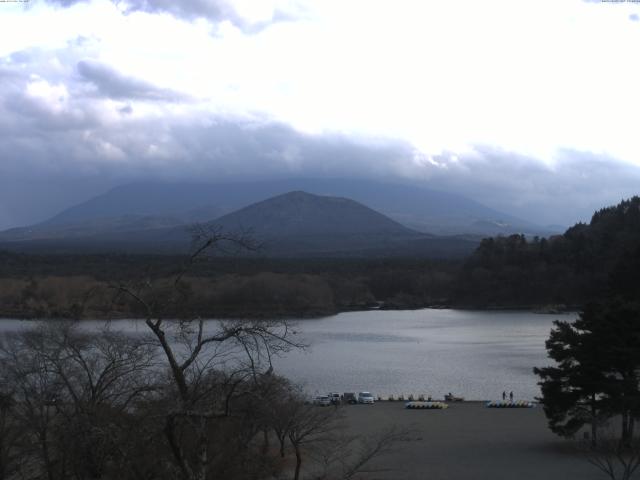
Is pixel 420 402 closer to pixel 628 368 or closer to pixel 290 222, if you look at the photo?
pixel 628 368

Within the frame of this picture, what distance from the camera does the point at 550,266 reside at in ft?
209

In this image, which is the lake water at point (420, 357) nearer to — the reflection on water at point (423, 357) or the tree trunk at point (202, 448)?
the reflection on water at point (423, 357)

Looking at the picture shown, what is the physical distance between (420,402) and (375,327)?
25.4 m

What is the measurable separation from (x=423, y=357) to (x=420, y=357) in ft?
0.46

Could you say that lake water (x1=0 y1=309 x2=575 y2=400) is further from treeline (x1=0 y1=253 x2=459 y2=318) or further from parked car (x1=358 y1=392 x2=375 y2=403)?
treeline (x1=0 y1=253 x2=459 y2=318)

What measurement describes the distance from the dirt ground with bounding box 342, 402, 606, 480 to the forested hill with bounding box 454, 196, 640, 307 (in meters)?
40.7

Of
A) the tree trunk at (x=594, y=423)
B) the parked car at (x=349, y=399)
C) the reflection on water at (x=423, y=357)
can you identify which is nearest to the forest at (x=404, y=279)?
the reflection on water at (x=423, y=357)

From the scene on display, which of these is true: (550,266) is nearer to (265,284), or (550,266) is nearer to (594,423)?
(265,284)

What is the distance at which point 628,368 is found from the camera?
14.9 meters

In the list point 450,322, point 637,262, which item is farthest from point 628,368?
point 450,322

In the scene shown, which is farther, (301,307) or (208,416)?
(301,307)

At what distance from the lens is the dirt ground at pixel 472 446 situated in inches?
537

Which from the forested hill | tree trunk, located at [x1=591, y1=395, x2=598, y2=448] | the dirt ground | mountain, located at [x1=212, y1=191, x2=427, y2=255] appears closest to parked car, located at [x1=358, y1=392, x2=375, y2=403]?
the dirt ground

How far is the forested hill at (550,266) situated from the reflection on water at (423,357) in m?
10.9
